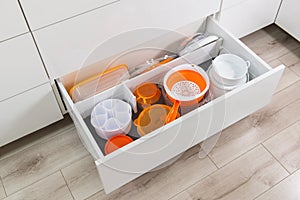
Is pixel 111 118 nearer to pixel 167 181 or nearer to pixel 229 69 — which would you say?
pixel 167 181

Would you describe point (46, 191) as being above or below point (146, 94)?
below

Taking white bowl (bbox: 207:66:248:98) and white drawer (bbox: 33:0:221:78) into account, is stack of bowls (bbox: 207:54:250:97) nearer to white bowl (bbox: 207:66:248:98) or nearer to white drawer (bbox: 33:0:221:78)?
white bowl (bbox: 207:66:248:98)

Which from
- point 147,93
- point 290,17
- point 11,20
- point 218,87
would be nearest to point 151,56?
point 147,93

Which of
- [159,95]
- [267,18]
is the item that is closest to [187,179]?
[159,95]

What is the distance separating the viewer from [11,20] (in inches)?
36.1

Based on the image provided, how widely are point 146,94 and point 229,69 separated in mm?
308

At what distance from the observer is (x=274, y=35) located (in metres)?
1.67

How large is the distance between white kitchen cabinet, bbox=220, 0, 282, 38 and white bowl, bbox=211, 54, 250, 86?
19 centimetres

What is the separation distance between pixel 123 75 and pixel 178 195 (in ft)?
1.49

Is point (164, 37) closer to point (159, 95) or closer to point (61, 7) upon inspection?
point (159, 95)

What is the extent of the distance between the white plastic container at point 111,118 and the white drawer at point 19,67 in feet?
0.68

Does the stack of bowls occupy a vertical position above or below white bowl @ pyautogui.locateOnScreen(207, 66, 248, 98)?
above

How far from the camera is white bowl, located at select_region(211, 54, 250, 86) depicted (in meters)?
1.21

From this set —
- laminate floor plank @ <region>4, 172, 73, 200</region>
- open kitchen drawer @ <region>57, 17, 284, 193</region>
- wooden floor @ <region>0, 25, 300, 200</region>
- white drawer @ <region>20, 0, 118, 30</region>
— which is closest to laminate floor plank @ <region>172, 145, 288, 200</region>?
wooden floor @ <region>0, 25, 300, 200</region>
